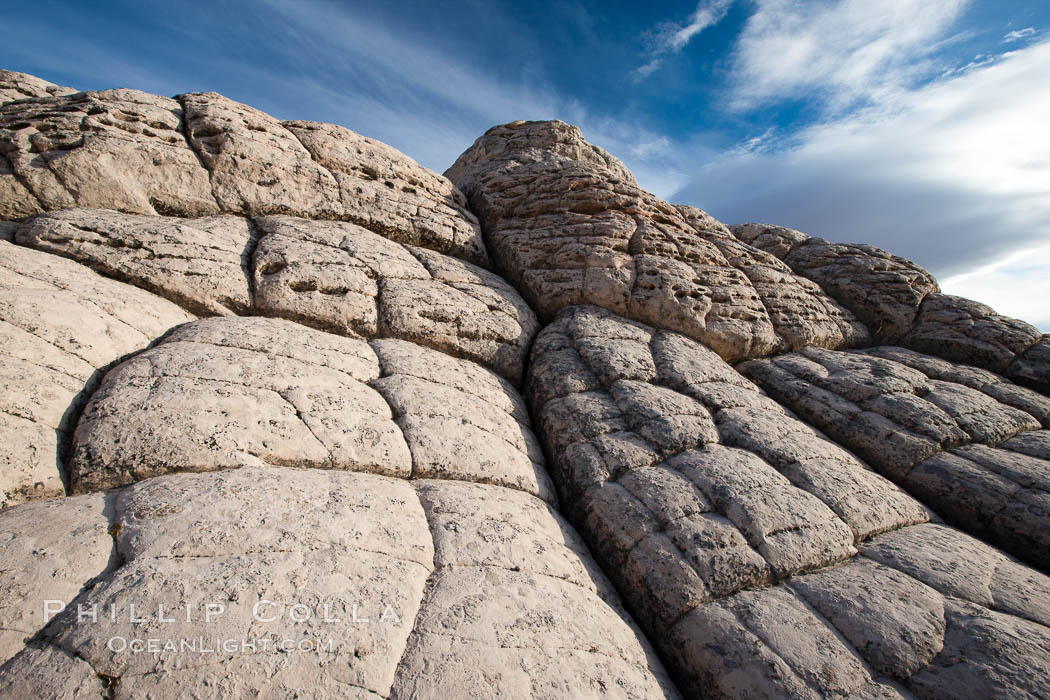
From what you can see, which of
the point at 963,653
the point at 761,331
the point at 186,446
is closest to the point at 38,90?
the point at 186,446

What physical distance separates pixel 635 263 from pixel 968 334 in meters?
7.34

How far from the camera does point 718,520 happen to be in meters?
4.27

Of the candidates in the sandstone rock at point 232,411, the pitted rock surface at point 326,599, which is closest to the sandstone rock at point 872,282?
the pitted rock surface at point 326,599

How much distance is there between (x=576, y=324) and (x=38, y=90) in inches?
467

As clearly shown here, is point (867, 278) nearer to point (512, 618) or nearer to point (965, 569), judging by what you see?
point (965, 569)

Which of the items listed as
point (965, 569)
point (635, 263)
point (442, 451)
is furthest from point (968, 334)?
point (442, 451)

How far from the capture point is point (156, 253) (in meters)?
5.40

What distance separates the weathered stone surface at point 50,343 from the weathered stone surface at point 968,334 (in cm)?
1391

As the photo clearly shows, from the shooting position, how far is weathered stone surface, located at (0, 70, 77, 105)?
7.86 metres

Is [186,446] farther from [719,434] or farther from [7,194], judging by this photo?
[719,434]

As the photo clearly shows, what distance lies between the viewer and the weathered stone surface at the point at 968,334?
27.1 feet

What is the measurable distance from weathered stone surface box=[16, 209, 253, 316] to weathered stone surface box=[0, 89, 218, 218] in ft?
1.69

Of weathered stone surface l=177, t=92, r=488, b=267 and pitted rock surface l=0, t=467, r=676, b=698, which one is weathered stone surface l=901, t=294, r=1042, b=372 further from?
weathered stone surface l=177, t=92, r=488, b=267

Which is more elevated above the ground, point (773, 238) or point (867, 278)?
point (773, 238)
